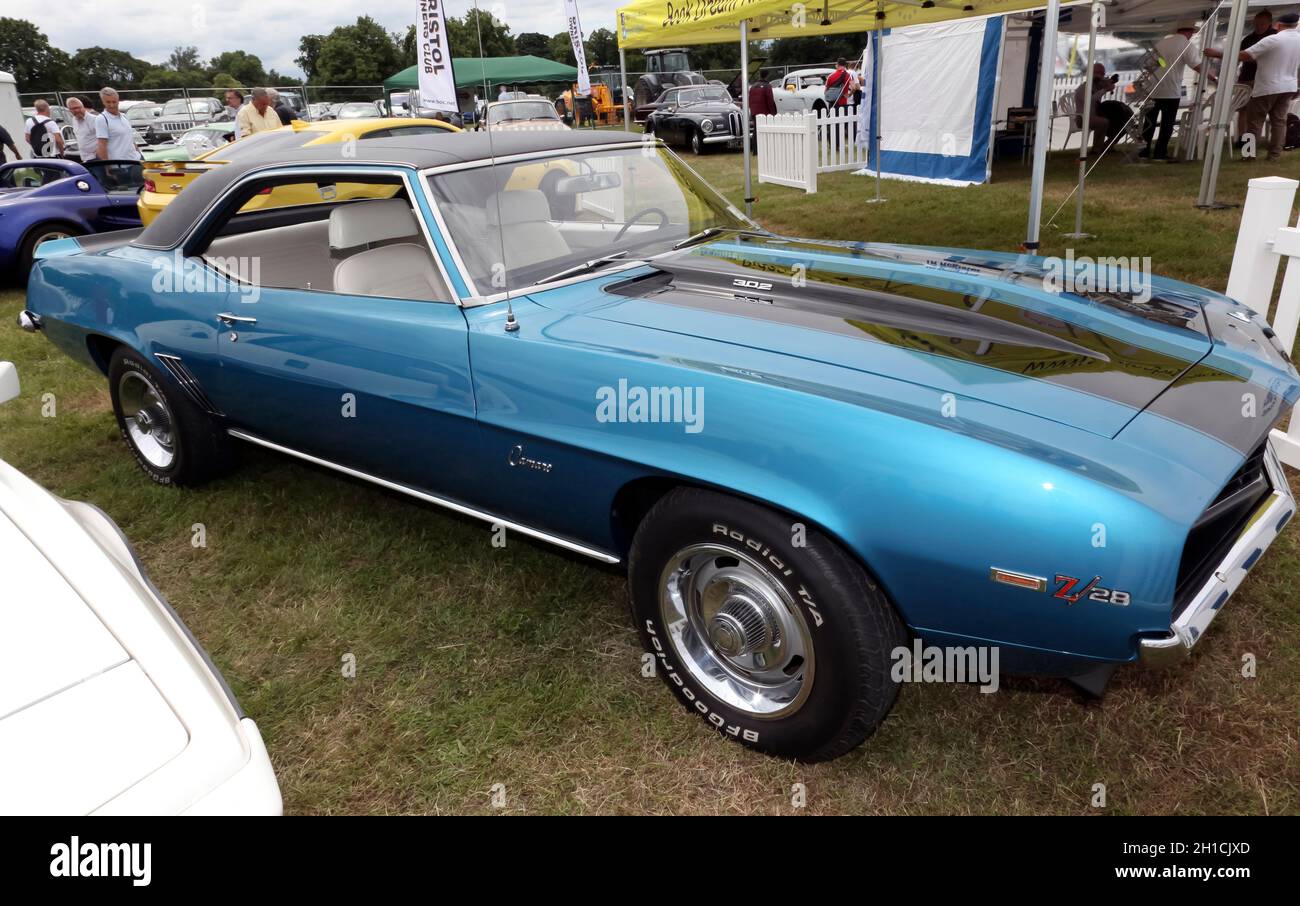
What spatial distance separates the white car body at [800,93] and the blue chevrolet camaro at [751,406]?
56.1 feet

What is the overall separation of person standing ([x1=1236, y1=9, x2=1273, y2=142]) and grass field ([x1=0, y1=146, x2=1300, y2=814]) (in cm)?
1098

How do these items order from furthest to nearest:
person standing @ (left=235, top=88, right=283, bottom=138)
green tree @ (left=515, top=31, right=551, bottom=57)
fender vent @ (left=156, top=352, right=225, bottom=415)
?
green tree @ (left=515, top=31, right=551, bottom=57) < person standing @ (left=235, top=88, right=283, bottom=138) < fender vent @ (left=156, top=352, right=225, bottom=415)

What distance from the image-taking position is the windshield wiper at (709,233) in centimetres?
319

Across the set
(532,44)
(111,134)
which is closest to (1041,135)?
(111,134)

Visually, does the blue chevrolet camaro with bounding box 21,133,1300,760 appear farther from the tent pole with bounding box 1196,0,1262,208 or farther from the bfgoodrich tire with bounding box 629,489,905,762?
the tent pole with bounding box 1196,0,1262,208

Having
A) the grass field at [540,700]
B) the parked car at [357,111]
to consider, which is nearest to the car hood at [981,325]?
the grass field at [540,700]

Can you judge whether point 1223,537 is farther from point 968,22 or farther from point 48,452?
point 968,22

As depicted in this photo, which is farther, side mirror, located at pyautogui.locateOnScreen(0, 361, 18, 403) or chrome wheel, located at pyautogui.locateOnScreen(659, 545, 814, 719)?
side mirror, located at pyautogui.locateOnScreen(0, 361, 18, 403)

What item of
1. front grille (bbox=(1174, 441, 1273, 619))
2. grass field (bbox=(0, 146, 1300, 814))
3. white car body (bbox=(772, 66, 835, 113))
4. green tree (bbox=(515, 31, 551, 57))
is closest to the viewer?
front grille (bbox=(1174, 441, 1273, 619))

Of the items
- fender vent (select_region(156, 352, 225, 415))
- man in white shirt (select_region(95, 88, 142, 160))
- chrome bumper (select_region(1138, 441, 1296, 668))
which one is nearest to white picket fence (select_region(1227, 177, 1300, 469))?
chrome bumper (select_region(1138, 441, 1296, 668))

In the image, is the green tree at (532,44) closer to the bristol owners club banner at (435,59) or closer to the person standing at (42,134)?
the person standing at (42,134)

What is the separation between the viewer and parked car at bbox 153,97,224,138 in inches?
950

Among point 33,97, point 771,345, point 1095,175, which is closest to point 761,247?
point 771,345
